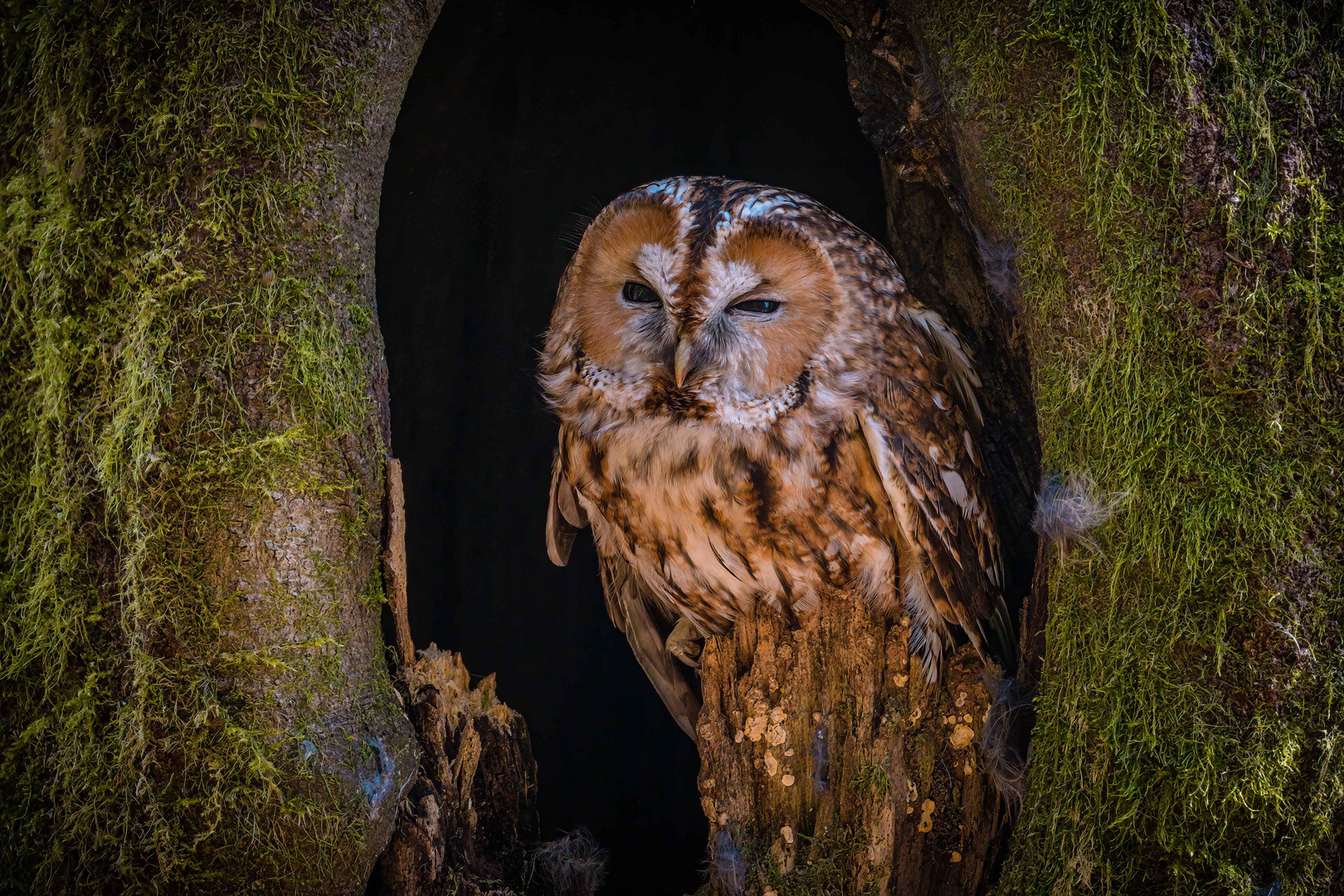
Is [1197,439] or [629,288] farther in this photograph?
[629,288]

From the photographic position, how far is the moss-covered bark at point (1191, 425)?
3.28ft

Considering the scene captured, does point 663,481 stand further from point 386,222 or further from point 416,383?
point 386,222

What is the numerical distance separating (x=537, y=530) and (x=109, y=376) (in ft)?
3.82

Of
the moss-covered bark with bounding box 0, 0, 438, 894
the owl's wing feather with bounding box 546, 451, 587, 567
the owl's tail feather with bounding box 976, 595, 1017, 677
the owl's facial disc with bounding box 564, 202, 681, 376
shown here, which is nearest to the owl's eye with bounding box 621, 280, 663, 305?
the owl's facial disc with bounding box 564, 202, 681, 376

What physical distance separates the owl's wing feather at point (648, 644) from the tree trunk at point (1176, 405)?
84cm

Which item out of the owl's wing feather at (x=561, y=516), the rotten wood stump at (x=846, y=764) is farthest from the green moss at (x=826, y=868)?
the owl's wing feather at (x=561, y=516)

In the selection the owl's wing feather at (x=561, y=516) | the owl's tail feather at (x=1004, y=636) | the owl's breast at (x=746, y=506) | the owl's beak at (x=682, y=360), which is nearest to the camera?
the owl's beak at (x=682, y=360)

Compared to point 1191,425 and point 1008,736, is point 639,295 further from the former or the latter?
point 1008,736

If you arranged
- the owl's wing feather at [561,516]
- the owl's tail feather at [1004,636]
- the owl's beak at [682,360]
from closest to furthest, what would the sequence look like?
the owl's beak at [682,360]
the owl's tail feather at [1004,636]
the owl's wing feather at [561,516]

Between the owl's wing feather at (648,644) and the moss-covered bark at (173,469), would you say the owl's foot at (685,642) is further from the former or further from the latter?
the moss-covered bark at (173,469)

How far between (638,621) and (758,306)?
892 millimetres

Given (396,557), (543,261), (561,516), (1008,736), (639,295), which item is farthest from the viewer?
(543,261)

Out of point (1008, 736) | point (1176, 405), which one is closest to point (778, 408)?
point (1176, 405)

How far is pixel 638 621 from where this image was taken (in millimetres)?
1896
